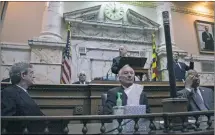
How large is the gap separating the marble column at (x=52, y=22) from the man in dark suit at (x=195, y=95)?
4293 mm

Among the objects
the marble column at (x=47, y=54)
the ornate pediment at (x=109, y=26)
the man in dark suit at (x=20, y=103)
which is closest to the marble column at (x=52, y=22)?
the marble column at (x=47, y=54)

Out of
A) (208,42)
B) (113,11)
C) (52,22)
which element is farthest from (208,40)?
(52,22)

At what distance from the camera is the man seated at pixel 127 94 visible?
5.63 feet

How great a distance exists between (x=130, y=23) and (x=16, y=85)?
20.0 ft

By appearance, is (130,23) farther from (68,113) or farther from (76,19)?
(68,113)

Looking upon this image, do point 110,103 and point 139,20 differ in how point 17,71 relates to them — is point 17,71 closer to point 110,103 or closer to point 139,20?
point 110,103

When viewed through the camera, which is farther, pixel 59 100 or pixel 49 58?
pixel 49 58

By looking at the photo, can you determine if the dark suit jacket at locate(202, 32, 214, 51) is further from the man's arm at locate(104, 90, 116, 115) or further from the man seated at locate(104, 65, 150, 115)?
the man's arm at locate(104, 90, 116, 115)

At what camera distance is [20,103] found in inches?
58.2

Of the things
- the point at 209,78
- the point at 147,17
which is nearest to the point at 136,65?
the point at 147,17

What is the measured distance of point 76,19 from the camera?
6754 millimetres

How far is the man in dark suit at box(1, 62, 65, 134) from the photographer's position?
112 cm

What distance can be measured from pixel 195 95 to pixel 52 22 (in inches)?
194

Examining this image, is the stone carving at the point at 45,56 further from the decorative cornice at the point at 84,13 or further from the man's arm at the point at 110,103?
the man's arm at the point at 110,103
